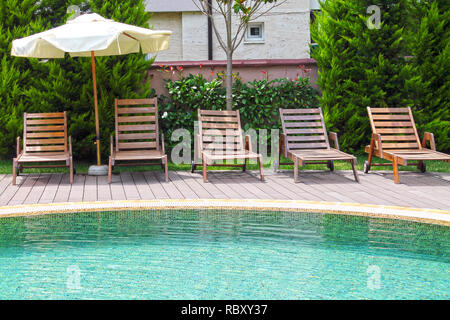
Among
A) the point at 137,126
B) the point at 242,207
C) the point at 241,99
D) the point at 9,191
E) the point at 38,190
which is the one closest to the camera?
the point at 242,207

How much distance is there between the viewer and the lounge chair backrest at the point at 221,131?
31.3 ft

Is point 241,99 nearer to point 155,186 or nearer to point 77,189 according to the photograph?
point 155,186

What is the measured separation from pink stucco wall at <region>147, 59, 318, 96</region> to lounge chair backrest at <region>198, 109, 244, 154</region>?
1681 mm

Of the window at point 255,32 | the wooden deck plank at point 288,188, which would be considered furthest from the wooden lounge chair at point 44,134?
the window at point 255,32

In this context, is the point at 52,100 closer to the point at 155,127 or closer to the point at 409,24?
the point at 155,127

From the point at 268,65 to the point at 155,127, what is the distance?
287 cm

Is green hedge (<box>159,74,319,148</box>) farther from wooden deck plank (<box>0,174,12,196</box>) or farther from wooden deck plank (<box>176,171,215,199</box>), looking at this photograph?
wooden deck plank (<box>0,174,12,196</box>)

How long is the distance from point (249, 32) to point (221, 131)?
23.5 feet

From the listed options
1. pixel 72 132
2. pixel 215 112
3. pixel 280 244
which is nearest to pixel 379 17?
pixel 215 112

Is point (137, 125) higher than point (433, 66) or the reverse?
the reverse

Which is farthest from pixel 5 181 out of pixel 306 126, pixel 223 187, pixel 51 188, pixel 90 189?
pixel 306 126

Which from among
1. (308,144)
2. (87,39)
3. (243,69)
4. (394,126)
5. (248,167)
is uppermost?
(87,39)

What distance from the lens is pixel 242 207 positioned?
685 cm
